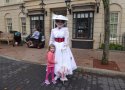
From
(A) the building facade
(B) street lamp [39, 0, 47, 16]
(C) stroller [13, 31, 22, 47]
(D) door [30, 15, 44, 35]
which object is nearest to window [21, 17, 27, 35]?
(A) the building facade

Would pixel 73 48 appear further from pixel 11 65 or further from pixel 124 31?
pixel 11 65

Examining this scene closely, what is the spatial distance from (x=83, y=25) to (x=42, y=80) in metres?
7.35

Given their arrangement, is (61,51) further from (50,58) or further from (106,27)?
(106,27)

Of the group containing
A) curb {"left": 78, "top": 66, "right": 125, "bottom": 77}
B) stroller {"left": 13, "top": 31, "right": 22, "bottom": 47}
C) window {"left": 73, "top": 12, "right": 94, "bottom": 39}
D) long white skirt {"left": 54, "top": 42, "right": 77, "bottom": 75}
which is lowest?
curb {"left": 78, "top": 66, "right": 125, "bottom": 77}

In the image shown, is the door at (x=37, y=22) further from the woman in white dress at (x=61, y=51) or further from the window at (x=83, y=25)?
the woman in white dress at (x=61, y=51)

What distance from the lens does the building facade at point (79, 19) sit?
11.9m

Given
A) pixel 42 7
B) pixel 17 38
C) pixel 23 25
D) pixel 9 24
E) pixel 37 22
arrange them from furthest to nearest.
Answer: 1. pixel 9 24
2. pixel 23 25
3. pixel 37 22
4. pixel 17 38
5. pixel 42 7

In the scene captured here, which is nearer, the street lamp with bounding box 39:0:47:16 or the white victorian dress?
the white victorian dress

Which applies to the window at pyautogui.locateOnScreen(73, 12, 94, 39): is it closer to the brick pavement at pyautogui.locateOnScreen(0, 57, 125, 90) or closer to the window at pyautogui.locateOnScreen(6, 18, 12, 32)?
the brick pavement at pyautogui.locateOnScreen(0, 57, 125, 90)

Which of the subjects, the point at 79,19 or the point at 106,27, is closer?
the point at 106,27

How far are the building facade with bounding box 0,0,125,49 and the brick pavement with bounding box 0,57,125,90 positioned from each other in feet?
18.2

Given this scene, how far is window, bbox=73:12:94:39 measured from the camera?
12.5m

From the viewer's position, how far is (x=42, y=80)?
20.5ft

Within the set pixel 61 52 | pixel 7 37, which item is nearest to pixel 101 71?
pixel 61 52
